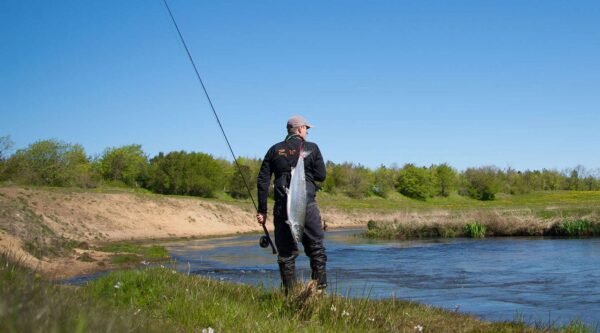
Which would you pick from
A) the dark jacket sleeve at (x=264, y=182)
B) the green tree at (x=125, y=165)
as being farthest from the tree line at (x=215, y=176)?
the dark jacket sleeve at (x=264, y=182)

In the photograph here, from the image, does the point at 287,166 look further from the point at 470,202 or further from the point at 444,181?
the point at 444,181

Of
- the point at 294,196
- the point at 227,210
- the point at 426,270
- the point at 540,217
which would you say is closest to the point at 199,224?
the point at 227,210

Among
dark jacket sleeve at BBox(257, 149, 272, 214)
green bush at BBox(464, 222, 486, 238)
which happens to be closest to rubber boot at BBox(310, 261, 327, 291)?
dark jacket sleeve at BBox(257, 149, 272, 214)

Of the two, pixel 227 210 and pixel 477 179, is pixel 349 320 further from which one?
pixel 477 179

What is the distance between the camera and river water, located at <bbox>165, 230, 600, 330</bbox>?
9.95 meters

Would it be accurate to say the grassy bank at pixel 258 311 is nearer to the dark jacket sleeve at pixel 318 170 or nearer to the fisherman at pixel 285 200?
the fisherman at pixel 285 200

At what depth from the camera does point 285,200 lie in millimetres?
7285

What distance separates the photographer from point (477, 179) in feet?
344

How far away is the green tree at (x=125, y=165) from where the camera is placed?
2810 inches

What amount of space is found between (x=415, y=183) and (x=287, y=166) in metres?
96.5

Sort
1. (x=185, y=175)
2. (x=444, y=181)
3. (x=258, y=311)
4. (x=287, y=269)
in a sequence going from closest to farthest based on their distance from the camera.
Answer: (x=258, y=311) → (x=287, y=269) → (x=185, y=175) → (x=444, y=181)

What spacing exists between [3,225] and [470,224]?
72.3ft

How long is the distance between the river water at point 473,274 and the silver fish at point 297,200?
1.02 meters

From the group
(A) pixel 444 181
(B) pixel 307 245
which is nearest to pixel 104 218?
(B) pixel 307 245
